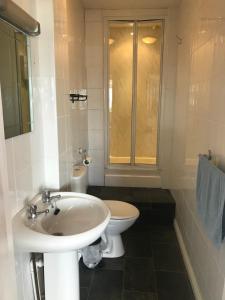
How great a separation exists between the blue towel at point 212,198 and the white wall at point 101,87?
1647 mm

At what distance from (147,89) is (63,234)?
242cm

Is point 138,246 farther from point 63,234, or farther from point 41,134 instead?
point 41,134

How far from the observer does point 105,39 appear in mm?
3105

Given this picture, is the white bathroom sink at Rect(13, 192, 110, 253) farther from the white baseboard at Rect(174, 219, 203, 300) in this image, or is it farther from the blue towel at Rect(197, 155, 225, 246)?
the white baseboard at Rect(174, 219, 203, 300)

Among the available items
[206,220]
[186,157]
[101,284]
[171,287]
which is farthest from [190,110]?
[101,284]

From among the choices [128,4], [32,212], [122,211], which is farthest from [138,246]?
[128,4]

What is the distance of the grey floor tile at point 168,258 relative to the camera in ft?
7.14

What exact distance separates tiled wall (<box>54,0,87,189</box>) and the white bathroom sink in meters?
0.27

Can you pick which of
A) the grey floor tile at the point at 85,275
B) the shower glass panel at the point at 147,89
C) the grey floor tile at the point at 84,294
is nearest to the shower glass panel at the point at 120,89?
the shower glass panel at the point at 147,89

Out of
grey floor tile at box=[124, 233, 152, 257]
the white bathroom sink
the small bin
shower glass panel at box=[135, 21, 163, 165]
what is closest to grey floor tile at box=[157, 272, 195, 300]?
grey floor tile at box=[124, 233, 152, 257]

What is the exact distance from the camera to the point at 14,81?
1320 mm

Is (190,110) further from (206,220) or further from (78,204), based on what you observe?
(78,204)

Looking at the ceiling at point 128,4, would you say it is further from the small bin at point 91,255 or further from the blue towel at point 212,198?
the small bin at point 91,255

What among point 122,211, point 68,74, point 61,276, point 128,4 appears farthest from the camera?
point 128,4
